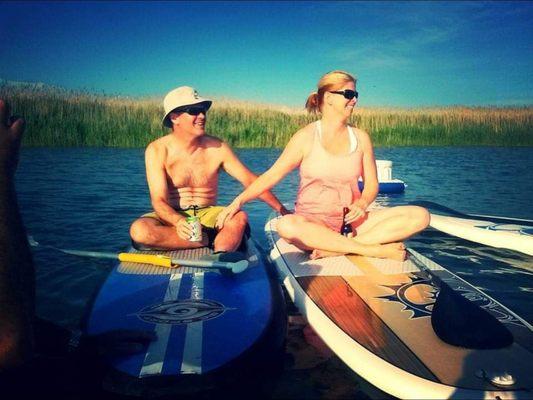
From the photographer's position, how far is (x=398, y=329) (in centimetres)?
275

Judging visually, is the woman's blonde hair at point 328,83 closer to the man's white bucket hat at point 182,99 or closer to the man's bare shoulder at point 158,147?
the man's white bucket hat at point 182,99

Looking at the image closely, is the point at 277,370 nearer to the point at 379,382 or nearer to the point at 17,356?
the point at 379,382

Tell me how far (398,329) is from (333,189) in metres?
1.74

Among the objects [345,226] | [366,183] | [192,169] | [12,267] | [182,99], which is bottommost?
[345,226]

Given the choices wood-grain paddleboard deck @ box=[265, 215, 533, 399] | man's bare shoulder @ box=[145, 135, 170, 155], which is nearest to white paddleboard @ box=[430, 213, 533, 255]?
wood-grain paddleboard deck @ box=[265, 215, 533, 399]

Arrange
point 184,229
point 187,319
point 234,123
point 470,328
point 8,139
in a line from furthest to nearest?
point 234,123
point 184,229
point 187,319
point 470,328
point 8,139

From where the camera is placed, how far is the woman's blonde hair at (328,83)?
13.1 ft

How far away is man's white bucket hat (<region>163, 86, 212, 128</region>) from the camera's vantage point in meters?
4.24

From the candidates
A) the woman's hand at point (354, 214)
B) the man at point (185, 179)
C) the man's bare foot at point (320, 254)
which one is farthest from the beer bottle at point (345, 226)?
the man at point (185, 179)

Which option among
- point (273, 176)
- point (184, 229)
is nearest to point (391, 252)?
point (273, 176)

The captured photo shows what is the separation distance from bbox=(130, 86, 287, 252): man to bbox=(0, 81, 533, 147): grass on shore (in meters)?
11.9

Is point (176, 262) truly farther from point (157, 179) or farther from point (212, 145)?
point (212, 145)

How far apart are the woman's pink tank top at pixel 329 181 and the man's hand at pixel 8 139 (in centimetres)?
276

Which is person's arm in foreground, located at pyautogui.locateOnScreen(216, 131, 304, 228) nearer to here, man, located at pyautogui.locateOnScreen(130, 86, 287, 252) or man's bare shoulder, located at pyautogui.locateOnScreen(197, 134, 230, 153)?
man, located at pyautogui.locateOnScreen(130, 86, 287, 252)
